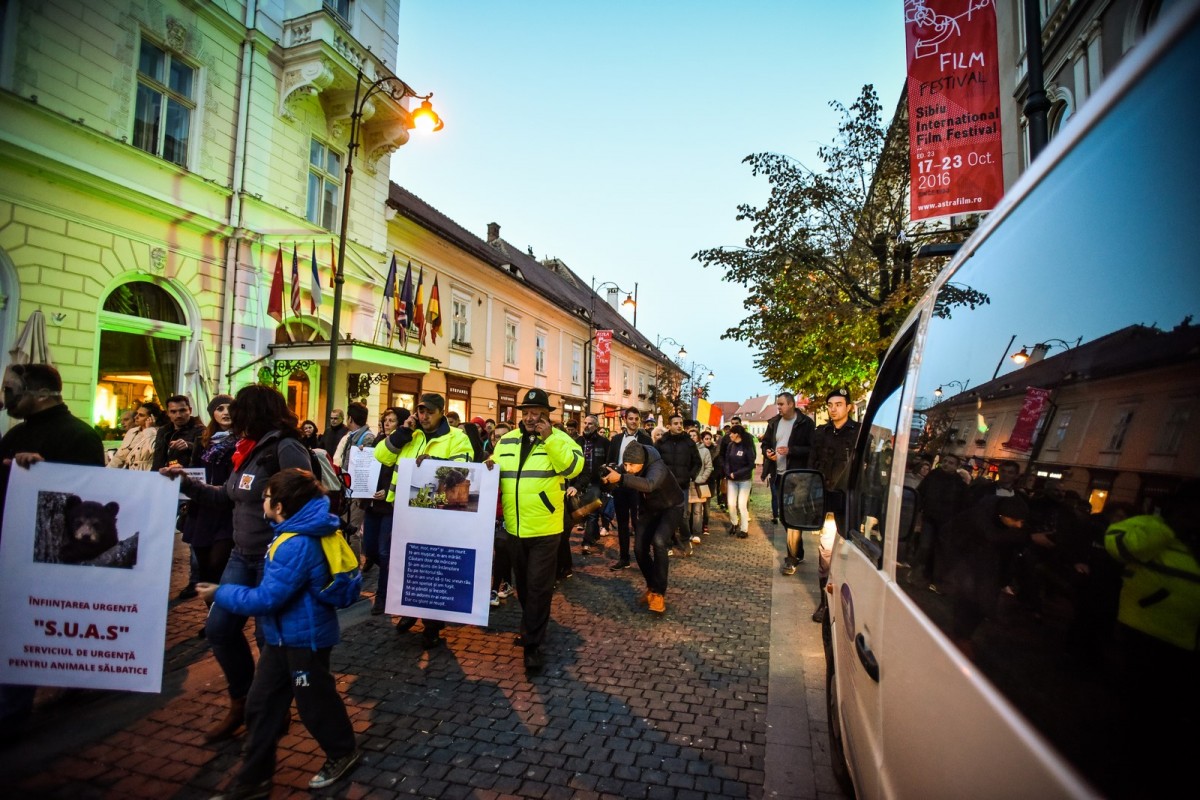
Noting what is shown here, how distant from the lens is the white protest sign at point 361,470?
257 inches

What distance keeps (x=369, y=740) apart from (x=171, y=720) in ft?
3.98

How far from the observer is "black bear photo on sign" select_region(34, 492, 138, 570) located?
10.0ft

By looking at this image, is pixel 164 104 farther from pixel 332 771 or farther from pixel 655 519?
pixel 332 771

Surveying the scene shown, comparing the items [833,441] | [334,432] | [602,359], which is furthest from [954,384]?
[602,359]

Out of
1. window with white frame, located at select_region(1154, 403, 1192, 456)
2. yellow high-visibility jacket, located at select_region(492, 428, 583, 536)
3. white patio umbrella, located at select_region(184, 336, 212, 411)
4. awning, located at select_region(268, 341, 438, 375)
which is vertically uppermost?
awning, located at select_region(268, 341, 438, 375)

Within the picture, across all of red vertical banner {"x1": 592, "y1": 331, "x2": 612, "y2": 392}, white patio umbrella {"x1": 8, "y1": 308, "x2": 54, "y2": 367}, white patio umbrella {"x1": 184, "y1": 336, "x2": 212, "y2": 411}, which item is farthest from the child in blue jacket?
red vertical banner {"x1": 592, "y1": 331, "x2": 612, "y2": 392}

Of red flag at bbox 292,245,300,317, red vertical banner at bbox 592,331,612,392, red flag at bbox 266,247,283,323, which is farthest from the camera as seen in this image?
red vertical banner at bbox 592,331,612,392

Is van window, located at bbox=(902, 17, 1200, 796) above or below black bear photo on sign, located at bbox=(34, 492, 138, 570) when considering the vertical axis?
above

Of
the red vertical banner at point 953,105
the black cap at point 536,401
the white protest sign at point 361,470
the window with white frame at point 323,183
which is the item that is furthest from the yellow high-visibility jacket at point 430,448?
the window with white frame at point 323,183

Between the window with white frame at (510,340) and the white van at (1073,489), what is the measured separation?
23.4m

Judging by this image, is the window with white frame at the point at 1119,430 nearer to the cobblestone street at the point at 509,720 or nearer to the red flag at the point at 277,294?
the cobblestone street at the point at 509,720

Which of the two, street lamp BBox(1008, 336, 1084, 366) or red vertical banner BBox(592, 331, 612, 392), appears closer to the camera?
street lamp BBox(1008, 336, 1084, 366)

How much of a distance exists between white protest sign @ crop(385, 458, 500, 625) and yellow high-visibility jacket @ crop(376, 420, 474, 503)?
17.3 inches

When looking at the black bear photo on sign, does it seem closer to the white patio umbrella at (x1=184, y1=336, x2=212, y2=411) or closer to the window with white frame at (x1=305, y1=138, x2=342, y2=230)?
the white patio umbrella at (x1=184, y1=336, x2=212, y2=411)
